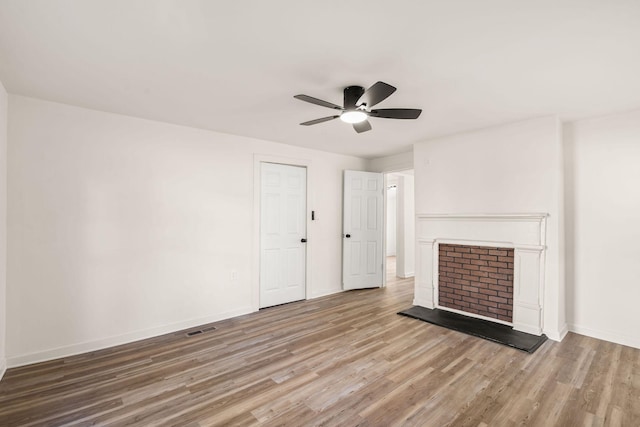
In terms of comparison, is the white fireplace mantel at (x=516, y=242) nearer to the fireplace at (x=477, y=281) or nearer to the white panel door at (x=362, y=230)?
the fireplace at (x=477, y=281)

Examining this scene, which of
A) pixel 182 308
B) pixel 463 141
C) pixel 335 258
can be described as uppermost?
pixel 463 141

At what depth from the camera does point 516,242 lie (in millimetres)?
3416

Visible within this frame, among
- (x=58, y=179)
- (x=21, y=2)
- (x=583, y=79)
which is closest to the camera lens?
(x=21, y=2)

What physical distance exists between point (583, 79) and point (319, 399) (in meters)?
3.22

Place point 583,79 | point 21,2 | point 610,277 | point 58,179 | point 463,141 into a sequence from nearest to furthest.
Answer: point 21,2 < point 583,79 < point 58,179 < point 610,277 < point 463,141

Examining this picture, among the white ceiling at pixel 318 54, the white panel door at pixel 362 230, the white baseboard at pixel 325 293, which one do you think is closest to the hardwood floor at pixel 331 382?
the white baseboard at pixel 325 293

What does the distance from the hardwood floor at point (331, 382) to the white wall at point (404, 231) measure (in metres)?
3.10

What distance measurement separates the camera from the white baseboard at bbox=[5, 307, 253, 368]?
105 inches

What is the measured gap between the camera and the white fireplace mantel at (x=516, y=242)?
3.27 metres

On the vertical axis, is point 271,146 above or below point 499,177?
above

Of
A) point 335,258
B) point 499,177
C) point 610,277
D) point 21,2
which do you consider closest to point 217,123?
point 21,2

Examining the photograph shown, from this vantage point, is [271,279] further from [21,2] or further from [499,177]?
[21,2]

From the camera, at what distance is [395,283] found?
19.1 feet

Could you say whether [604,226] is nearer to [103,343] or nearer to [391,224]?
[103,343]
